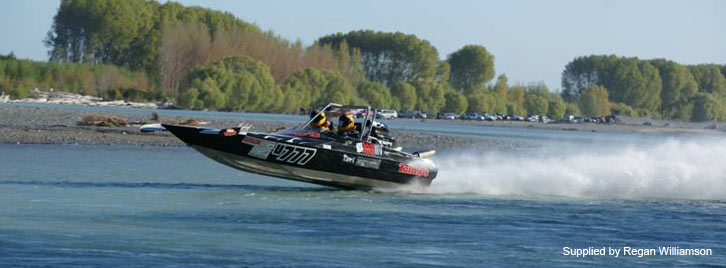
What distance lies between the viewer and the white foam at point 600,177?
2459cm

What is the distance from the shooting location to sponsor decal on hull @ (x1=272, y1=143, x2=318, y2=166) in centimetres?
2114

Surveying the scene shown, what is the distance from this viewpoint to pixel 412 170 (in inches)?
892

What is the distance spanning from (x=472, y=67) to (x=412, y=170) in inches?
5954

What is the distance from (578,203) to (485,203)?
2050 millimetres

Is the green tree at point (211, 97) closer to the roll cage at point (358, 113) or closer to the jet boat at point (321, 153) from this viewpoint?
the roll cage at point (358, 113)

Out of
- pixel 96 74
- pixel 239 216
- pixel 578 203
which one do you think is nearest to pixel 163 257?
pixel 239 216

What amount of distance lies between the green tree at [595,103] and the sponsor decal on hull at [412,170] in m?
154

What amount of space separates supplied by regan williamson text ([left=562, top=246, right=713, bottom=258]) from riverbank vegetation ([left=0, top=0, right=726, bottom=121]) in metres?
93.5

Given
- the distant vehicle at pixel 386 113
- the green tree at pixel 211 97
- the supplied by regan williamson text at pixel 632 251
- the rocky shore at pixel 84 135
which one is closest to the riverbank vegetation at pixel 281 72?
the green tree at pixel 211 97

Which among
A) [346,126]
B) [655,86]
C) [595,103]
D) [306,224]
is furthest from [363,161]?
[655,86]

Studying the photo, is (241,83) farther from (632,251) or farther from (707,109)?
(632,251)

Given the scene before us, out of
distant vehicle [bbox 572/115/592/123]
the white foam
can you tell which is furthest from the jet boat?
distant vehicle [bbox 572/115/592/123]

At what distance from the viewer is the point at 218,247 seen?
15445mm

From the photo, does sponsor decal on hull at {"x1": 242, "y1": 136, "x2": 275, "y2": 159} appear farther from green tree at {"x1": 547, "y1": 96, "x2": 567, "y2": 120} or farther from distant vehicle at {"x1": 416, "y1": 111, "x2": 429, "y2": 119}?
green tree at {"x1": 547, "y1": 96, "x2": 567, "y2": 120}
